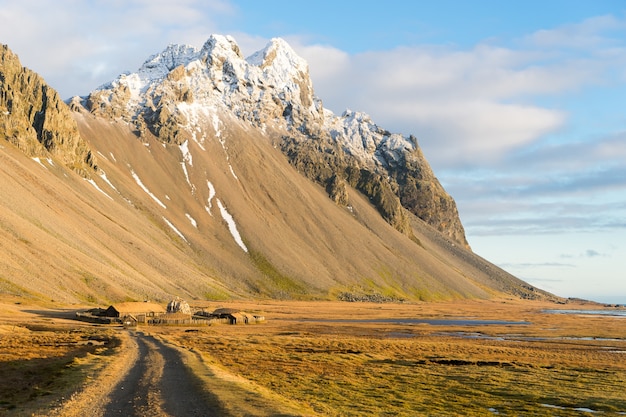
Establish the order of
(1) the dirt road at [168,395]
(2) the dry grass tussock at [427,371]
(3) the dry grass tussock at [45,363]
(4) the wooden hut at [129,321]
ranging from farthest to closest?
1. (4) the wooden hut at [129,321]
2. (2) the dry grass tussock at [427,371]
3. (3) the dry grass tussock at [45,363]
4. (1) the dirt road at [168,395]

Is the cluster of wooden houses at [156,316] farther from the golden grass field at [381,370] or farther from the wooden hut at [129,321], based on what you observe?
the golden grass field at [381,370]

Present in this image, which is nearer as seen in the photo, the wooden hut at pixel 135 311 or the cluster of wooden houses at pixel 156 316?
the cluster of wooden houses at pixel 156 316

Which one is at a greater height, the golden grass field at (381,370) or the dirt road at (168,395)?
the dirt road at (168,395)

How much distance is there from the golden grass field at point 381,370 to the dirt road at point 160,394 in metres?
3.13

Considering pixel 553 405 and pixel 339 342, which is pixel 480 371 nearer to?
pixel 553 405

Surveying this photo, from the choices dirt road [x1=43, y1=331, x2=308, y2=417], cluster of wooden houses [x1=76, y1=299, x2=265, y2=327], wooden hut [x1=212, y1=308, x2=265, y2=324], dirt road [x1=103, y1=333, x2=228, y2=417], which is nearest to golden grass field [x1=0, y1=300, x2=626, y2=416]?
dirt road [x1=43, y1=331, x2=308, y2=417]

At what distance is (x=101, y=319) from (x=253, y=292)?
102 metres

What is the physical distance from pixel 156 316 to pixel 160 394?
7910cm

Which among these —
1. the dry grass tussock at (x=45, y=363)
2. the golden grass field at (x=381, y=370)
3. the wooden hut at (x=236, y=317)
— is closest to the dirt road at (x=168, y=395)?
the dry grass tussock at (x=45, y=363)

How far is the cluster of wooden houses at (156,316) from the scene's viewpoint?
10075 centimetres

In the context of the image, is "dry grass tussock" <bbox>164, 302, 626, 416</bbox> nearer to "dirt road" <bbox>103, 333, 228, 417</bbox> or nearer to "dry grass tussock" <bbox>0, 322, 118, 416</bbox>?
"dirt road" <bbox>103, 333, 228, 417</bbox>

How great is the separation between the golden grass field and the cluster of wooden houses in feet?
18.7

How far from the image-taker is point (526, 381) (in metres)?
51.7

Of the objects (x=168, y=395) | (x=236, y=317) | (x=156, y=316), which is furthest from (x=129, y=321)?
(x=168, y=395)
